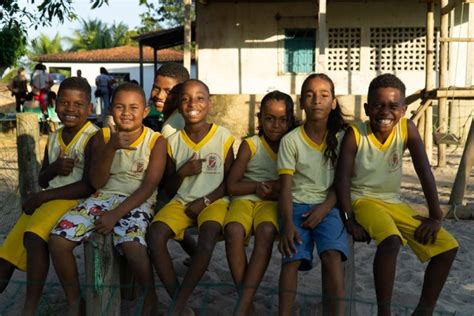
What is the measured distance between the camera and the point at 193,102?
329 centimetres

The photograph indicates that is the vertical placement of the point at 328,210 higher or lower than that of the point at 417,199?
higher

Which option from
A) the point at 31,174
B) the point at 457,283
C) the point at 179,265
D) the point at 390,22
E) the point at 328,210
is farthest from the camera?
the point at 390,22

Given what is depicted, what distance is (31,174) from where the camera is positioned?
498 cm

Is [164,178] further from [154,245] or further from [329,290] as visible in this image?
[329,290]

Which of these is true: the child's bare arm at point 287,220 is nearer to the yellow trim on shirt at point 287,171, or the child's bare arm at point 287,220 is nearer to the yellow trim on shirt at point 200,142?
the yellow trim on shirt at point 287,171

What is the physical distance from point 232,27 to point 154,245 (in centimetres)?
1152

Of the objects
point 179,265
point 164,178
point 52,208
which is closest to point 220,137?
point 164,178

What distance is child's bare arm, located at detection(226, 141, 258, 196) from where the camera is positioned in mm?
3211

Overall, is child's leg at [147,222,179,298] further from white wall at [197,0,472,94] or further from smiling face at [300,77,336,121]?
white wall at [197,0,472,94]

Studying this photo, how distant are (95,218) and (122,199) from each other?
197 millimetres

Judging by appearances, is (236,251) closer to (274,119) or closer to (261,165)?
(261,165)

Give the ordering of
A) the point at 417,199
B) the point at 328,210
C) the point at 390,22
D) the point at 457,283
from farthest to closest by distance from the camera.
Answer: the point at 390,22 → the point at 417,199 → the point at 457,283 → the point at 328,210

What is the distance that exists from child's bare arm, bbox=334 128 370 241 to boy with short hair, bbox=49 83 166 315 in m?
0.91

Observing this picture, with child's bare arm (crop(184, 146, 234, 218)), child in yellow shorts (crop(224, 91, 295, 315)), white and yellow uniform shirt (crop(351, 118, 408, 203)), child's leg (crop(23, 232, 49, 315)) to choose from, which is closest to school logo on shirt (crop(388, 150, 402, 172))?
white and yellow uniform shirt (crop(351, 118, 408, 203))
